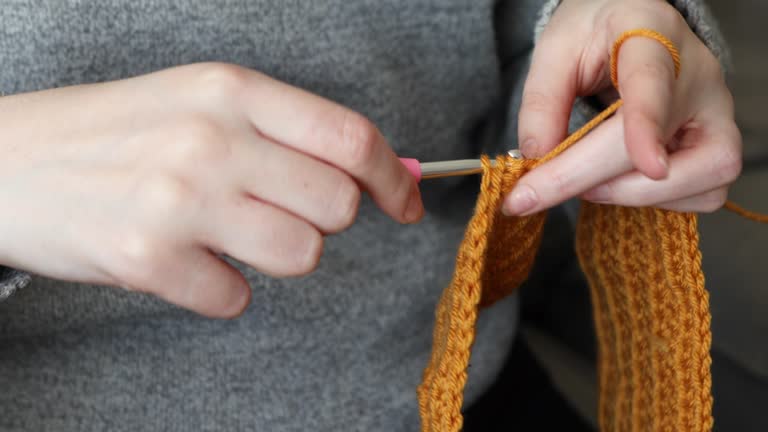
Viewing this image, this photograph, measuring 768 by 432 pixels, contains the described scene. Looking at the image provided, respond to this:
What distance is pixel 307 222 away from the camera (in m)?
0.44

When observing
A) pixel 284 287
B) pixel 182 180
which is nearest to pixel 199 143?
pixel 182 180

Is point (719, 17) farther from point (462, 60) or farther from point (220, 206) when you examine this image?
point (220, 206)

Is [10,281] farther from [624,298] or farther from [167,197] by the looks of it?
[624,298]

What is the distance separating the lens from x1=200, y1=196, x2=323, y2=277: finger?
0.42 m

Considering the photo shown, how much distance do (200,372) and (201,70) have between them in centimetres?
32

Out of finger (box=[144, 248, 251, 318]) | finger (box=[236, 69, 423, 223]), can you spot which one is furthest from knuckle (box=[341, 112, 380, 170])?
finger (box=[144, 248, 251, 318])

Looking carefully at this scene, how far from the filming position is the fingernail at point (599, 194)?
55cm

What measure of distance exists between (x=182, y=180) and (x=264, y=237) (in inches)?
2.3

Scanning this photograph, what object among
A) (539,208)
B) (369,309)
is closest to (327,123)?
(539,208)

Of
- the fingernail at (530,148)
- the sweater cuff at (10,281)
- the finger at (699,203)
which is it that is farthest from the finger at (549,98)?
the sweater cuff at (10,281)

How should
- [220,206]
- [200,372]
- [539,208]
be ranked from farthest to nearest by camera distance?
[200,372]
[539,208]
[220,206]

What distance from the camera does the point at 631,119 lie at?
46 cm

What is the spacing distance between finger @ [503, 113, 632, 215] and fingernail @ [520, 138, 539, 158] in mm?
48

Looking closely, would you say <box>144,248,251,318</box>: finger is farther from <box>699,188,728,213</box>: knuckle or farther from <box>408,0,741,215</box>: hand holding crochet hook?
<box>699,188,728,213</box>: knuckle
